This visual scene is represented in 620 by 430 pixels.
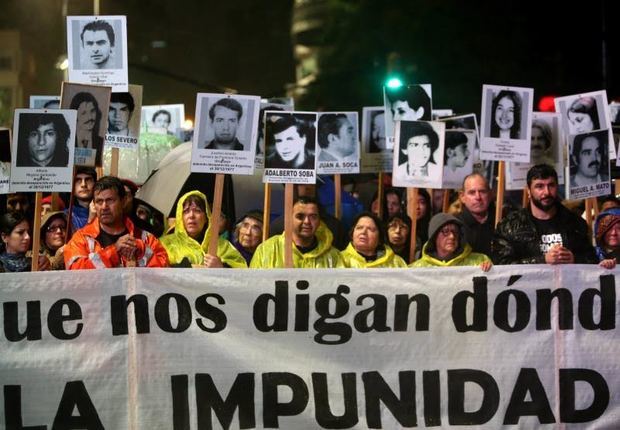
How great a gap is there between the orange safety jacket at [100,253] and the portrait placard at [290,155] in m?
1.00

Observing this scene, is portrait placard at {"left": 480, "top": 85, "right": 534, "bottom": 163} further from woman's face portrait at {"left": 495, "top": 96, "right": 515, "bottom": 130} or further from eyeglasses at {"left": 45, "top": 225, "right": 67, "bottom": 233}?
eyeglasses at {"left": 45, "top": 225, "right": 67, "bottom": 233}

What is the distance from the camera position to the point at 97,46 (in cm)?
988

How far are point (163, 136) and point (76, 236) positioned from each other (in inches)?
181

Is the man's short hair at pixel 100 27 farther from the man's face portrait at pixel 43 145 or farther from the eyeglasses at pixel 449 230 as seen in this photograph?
the eyeglasses at pixel 449 230

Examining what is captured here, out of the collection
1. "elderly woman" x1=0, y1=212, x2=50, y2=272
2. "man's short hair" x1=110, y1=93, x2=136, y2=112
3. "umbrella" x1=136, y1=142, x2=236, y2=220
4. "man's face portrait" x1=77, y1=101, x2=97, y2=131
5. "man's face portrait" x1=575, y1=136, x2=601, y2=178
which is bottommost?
"elderly woman" x1=0, y1=212, x2=50, y2=272

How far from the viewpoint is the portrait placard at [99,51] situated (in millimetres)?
9844

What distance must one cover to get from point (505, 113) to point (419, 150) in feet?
3.09

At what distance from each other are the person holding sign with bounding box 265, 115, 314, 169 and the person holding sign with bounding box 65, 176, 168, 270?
3.48 feet

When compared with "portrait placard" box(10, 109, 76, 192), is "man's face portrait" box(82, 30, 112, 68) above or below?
above

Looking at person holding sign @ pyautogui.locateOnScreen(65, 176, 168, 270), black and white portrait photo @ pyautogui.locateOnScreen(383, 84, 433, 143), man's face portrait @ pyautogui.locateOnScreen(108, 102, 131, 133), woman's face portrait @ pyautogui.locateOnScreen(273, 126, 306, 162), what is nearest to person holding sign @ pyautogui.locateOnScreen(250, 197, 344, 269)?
woman's face portrait @ pyautogui.locateOnScreen(273, 126, 306, 162)

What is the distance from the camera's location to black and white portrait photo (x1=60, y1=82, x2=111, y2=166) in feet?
30.1

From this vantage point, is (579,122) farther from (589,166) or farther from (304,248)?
(304,248)

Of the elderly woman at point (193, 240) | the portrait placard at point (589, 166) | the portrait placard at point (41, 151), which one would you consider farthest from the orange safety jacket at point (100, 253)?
the portrait placard at point (589, 166)

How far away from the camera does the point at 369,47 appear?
70.8 feet
